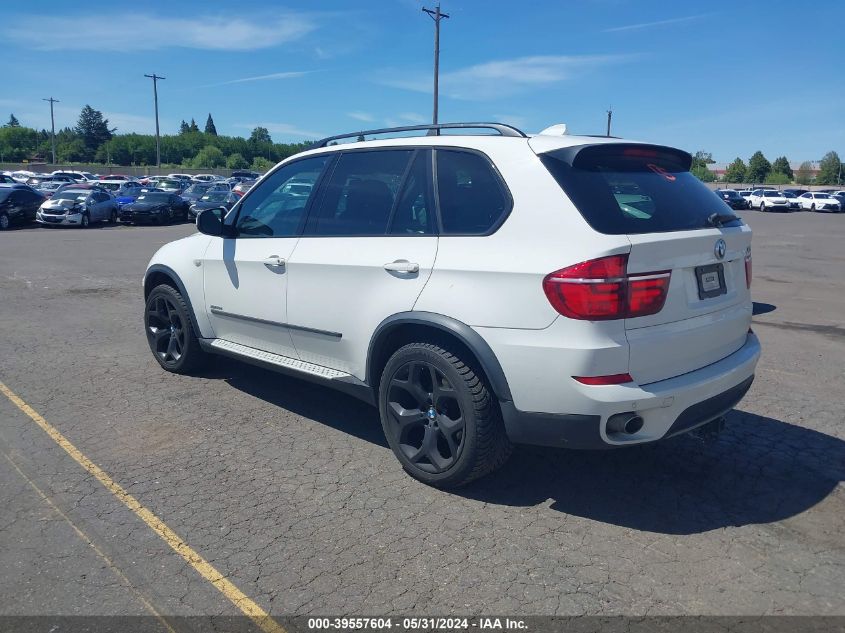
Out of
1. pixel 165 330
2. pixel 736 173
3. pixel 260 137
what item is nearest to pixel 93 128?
pixel 260 137

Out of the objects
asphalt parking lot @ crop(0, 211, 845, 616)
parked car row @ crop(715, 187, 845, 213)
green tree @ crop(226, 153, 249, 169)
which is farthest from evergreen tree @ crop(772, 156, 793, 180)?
asphalt parking lot @ crop(0, 211, 845, 616)

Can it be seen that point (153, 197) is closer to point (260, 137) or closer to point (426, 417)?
point (426, 417)

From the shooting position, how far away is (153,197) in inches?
1123

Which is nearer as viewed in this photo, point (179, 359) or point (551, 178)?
point (551, 178)

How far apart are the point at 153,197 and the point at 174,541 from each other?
27.6 metres

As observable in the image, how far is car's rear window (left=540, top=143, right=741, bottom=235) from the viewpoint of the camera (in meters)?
3.42

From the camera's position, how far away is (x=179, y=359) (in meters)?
5.91

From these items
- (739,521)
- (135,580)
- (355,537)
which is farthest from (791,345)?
(135,580)

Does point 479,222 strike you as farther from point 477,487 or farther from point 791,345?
point 791,345

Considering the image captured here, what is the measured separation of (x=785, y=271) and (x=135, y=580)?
575 inches

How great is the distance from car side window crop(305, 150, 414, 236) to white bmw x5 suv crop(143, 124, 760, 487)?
0.4 inches

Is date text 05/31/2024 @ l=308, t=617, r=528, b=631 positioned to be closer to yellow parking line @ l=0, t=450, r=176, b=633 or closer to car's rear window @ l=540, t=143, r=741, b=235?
yellow parking line @ l=0, t=450, r=176, b=633

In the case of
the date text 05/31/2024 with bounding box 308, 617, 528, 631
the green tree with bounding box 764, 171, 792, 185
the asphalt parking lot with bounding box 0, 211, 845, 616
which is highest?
the green tree with bounding box 764, 171, 792, 185

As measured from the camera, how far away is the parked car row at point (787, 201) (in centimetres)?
5256
